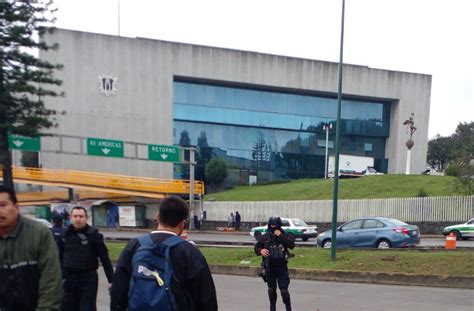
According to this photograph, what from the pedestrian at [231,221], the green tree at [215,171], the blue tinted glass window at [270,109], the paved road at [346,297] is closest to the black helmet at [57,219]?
the paved road at [346,297]

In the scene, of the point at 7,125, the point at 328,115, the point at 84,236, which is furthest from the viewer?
the point at 328,115

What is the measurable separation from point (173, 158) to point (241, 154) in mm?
29866

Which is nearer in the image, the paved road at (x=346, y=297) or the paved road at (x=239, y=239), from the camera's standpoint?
the paved road at (x=346, y=297)

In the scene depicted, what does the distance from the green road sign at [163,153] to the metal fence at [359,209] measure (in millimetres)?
8855

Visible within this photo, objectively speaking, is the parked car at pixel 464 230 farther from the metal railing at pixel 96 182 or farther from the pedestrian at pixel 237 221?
the metal railing at pixel 96 182

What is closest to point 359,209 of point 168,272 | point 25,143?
point 25,143

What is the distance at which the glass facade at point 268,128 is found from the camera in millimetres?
63875

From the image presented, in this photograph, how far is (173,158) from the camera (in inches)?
1467

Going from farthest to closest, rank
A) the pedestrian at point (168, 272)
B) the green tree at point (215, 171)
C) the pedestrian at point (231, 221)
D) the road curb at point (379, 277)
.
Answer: the green tree at point (215, 171) < the pedestrian at point (231, 221) < the road curb at point (379, 277) < the pedestrian at point (168, 272)

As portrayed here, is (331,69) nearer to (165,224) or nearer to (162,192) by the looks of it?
(162,192)

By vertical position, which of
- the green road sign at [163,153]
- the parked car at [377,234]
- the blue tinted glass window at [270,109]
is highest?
the blue tinted glass window at [270,109]

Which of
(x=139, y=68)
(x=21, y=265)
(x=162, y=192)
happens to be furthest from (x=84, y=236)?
Result: (x=139, y=68)

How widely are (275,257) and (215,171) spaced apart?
52.4m

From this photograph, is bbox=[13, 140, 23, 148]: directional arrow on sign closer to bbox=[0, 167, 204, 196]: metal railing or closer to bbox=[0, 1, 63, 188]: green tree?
bbox=[0, 1, 63, 188]: green tree
